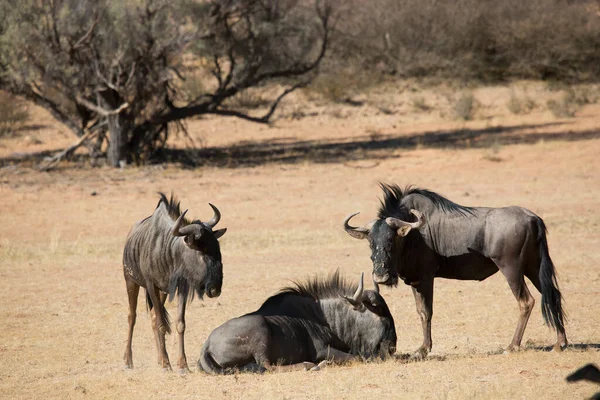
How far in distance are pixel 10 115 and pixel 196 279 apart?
85.7ft

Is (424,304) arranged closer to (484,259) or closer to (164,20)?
(484,259)

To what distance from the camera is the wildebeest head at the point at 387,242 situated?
Answer: 340 inches

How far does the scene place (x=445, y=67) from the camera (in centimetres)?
3778

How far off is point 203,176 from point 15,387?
1638 cm

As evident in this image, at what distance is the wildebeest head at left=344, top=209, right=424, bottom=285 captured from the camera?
8625mm

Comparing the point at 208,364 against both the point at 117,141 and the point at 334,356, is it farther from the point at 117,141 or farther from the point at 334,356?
the point at 117,141

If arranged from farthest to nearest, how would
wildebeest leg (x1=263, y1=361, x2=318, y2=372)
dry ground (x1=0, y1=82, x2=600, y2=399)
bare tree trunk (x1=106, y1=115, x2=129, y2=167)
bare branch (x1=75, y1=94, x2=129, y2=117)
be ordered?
bare tree trunk (x1=106, y1=115, x2=129, y2=167) → bare branch (x1=75, y1=94, x2=129, y2=117) → wildebeest leg (x1=263, y1=361, x2=318, y2=372) → dry ground (x1=0, y1=82, x2=600, y2=399)

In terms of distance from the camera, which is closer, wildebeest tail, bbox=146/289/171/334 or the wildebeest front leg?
the wildebeest front leg

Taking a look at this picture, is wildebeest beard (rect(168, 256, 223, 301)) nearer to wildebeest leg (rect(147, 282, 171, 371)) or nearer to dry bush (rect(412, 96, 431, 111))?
wildebeest leg (rect(147, 282, 171, 371))

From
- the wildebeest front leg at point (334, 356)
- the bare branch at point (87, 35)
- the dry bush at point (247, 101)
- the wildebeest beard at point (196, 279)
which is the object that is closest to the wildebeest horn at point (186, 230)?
the wildebeest beard at point (196, 279)

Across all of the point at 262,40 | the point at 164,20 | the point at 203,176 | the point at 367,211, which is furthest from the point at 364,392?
the point at 262,40

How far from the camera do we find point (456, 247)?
9125mm

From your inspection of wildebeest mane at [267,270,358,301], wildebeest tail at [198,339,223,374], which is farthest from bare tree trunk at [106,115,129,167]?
wildebeest tail at [198,339,223,374]

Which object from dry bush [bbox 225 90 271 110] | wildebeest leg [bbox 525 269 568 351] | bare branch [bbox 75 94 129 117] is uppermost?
dry bush [bbox 225 90 271 110]
